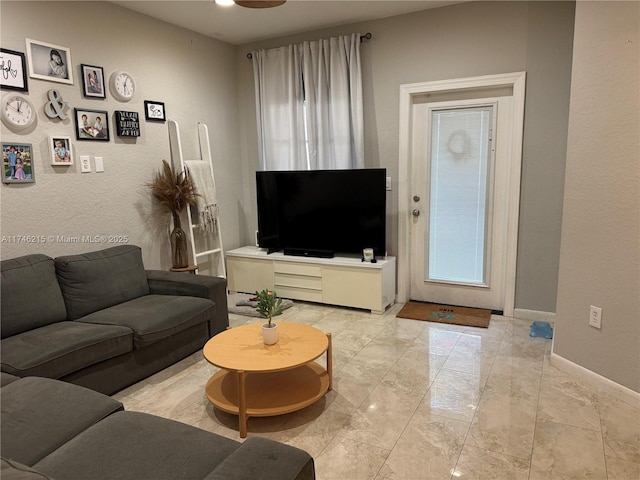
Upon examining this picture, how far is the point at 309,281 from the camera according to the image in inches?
176

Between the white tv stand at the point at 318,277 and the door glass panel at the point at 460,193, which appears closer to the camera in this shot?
the door glass panel at the point at 460,193

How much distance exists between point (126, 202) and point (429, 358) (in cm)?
273

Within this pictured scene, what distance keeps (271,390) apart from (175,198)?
85.1 inches

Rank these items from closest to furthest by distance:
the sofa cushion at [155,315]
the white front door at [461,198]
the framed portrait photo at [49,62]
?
1. the sofa cushion at [155,315]
2. the framed portrait photo at [49,62]
3. the white front door at [461,198]

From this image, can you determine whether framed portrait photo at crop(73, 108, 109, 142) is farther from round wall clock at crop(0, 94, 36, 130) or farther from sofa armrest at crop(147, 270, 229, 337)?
sofa armrest at crop(147, 270, 229, 337)

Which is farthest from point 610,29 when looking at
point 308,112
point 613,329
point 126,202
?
point 126,202

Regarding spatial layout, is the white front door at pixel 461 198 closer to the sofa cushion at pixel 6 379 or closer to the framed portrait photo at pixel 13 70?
the framed portrait photo at pixel 13 70

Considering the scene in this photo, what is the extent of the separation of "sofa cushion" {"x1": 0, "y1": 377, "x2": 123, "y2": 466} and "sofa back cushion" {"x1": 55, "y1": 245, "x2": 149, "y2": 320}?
1098 mm

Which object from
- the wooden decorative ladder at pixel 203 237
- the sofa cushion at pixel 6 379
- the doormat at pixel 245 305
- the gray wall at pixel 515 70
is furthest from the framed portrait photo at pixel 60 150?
the gray wall at pixel 515 70

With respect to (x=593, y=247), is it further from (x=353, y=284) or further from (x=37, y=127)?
(x=37, y=127)

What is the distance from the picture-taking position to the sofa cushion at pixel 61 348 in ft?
7.58

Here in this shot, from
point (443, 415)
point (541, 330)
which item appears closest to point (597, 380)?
point (541, 330)

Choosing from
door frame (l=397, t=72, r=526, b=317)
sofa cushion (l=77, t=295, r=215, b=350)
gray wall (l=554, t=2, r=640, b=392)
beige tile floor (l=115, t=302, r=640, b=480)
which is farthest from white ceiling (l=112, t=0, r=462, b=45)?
beige tile floor (l=115, t=302, r=640, b=480)

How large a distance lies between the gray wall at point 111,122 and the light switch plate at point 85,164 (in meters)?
0.04
